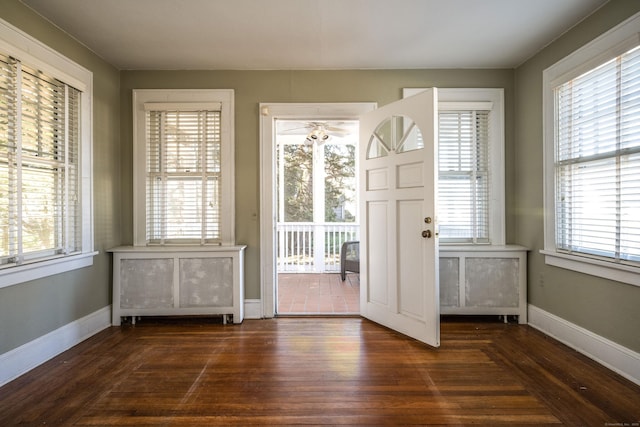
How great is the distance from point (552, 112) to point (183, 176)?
3.69m

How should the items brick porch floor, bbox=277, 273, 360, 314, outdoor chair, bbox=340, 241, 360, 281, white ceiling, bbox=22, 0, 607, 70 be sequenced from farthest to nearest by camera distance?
outdoor chair, bbox=340, 241, 360, 281, brick porch floor, bbox=277, 273, 360, 314, white ceiling, bbox=22, 0, 607, 70

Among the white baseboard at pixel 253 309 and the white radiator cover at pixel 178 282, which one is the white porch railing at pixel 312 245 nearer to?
the white baseboard at pixel 253 309

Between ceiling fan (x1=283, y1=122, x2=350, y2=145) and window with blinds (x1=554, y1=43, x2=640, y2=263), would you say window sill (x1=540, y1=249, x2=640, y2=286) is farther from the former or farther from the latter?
ceiling fan (x1=283, y1=122, x2=350, y2=145)

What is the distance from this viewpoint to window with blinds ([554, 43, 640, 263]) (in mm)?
2162

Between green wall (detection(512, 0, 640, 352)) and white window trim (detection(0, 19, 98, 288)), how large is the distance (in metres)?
4.28

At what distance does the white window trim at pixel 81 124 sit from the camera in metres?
2.19

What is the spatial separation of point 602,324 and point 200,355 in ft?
10.3

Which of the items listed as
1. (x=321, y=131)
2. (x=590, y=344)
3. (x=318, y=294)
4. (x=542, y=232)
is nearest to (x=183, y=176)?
(x=321, y=131)

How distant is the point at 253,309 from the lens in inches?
133

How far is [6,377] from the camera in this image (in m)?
2.13

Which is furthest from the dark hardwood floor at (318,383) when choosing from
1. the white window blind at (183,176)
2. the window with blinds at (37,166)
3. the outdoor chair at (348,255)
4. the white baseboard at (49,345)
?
the outdoor chair at (348,255)

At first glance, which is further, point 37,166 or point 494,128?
point 494,128

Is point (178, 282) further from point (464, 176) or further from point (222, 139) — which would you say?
point (464, 176)

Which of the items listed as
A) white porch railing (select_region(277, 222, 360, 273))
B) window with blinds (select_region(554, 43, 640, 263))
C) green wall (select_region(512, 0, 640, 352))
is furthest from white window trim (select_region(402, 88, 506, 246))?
white porch railing (select_region(277, 222, 360, 273))
